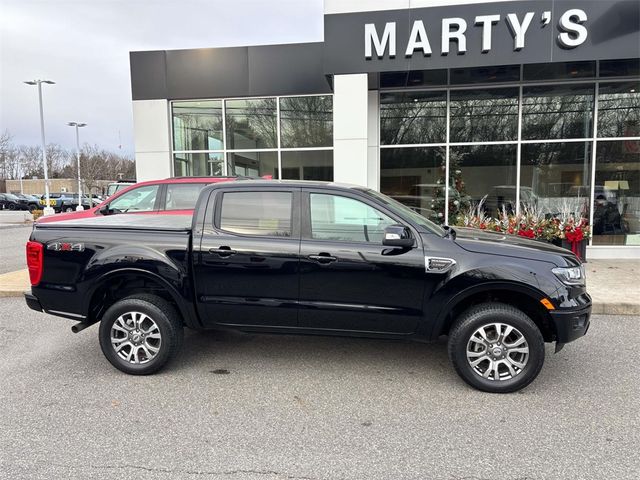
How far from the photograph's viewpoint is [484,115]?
34.1ft

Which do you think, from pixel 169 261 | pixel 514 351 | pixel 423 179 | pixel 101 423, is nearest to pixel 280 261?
pixel 169 261

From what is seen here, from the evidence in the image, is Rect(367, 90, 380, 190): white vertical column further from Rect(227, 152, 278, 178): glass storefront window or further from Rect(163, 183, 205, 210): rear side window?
Rect(163, 183, 205, 210): rear side window

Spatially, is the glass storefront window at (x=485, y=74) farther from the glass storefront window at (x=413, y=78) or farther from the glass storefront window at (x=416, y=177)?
the glass storefront window at (x=416, y=177)

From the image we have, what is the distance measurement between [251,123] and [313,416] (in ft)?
30.1

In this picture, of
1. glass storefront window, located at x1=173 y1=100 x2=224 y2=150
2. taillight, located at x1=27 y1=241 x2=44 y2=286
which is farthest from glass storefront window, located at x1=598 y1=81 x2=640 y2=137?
taillight, located at x1=27 y1=241 x2=44 y2=286

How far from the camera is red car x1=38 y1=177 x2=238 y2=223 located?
7.62 meters

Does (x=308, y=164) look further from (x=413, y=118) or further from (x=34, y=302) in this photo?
(x=34, y=302)

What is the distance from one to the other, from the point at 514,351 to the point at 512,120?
800 centimetres

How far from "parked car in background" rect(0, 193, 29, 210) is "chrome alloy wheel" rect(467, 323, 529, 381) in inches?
2051

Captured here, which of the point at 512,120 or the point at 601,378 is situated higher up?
the point at 512,120

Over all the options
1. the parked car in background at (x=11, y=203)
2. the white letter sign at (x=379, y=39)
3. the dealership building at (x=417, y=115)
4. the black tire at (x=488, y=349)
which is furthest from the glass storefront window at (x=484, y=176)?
the parked car in background at (x=11, y=203)

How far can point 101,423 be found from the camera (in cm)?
333

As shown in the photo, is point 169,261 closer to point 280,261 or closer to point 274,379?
point 280,261

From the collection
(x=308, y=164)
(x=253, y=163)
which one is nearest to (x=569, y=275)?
(x=308, y=164)
